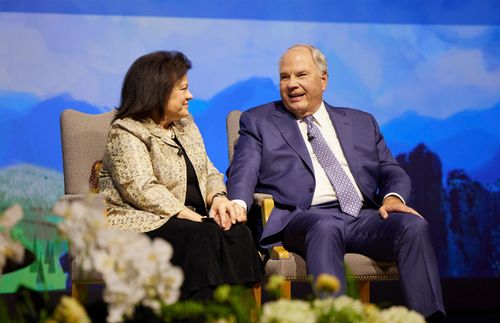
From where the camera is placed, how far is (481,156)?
5297mm

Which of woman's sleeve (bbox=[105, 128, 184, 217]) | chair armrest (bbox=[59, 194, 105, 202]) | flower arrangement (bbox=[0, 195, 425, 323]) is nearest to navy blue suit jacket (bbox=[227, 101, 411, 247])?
woman's sleeve (bbox=[105, 128, 184, 217])

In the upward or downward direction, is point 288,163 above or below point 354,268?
above

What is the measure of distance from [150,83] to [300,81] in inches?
25.3

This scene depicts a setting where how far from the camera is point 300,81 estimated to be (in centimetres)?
371

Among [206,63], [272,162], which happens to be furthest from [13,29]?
[272,162]

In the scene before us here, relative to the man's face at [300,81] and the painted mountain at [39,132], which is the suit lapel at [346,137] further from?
the painted mountain at [39,132]

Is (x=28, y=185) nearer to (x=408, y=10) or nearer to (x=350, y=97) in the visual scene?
(x=350, y=97)

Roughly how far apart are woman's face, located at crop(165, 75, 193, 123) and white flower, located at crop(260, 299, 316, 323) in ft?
7.26

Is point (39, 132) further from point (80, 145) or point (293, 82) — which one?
point (293, 82)

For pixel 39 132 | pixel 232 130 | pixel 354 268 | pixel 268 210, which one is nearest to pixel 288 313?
pixel 354 268

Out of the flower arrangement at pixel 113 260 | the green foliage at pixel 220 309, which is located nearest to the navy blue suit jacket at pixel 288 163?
the green foliage at pixel 220 309

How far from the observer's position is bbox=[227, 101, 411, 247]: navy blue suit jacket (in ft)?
11.7

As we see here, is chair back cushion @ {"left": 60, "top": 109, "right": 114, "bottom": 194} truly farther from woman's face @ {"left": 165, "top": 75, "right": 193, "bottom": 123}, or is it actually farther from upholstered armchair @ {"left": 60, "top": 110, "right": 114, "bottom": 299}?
woman's face @ {"left": 165, "top": 75, "right": 193, "bottom": 123}

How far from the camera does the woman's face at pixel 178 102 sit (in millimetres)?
3514
